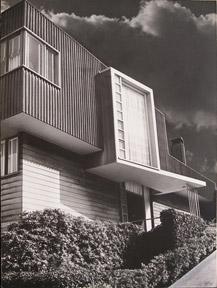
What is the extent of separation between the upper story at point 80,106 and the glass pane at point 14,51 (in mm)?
11

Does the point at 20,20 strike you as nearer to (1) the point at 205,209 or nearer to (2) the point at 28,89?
(2) the point at 28,89

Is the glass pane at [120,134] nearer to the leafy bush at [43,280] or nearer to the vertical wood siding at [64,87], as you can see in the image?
the vertical wood siding at [64,87]

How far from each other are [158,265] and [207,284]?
1.69 ft

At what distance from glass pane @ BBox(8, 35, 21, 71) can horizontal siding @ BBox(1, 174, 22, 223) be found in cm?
127

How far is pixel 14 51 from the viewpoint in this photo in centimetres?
556

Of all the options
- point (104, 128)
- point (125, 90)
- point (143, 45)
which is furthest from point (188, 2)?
point (104, 128)

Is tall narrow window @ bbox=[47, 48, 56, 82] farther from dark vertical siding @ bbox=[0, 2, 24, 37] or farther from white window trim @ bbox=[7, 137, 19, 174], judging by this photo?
white window trim @ bbox=[7, 137, 19, 174]

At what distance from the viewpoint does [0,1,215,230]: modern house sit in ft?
17.2

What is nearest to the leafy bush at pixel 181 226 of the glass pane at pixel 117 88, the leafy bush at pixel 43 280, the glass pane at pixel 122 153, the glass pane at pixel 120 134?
the glass pane at pixel 122 153

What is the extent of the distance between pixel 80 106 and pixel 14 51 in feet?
3.06

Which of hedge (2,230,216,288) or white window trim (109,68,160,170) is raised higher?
white window trim (109,68,160,170)

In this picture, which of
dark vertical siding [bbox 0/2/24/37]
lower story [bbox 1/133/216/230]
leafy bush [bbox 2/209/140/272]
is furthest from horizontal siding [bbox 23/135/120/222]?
dark vertical siding [bbox 0/2/24/37]

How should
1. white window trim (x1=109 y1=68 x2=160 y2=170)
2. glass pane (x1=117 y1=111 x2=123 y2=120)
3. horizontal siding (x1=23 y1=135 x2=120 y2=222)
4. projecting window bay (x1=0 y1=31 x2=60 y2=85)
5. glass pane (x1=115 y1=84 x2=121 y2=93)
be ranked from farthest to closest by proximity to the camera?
glass pane (x1=117 y1=111 x2=123 y2=120) < glass pane (x1=115 y1=84 x2=121 y2=93) < white window trim (x1=109 y1=68 x2=160 y2=170) < projecting window bay (x1=0 y1=31 x2=60 y2=85) < horizontal siding (x1=23 y1=135 x2=120 y2=222)

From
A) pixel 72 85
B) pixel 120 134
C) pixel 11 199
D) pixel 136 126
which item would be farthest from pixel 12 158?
pixel 136 126
